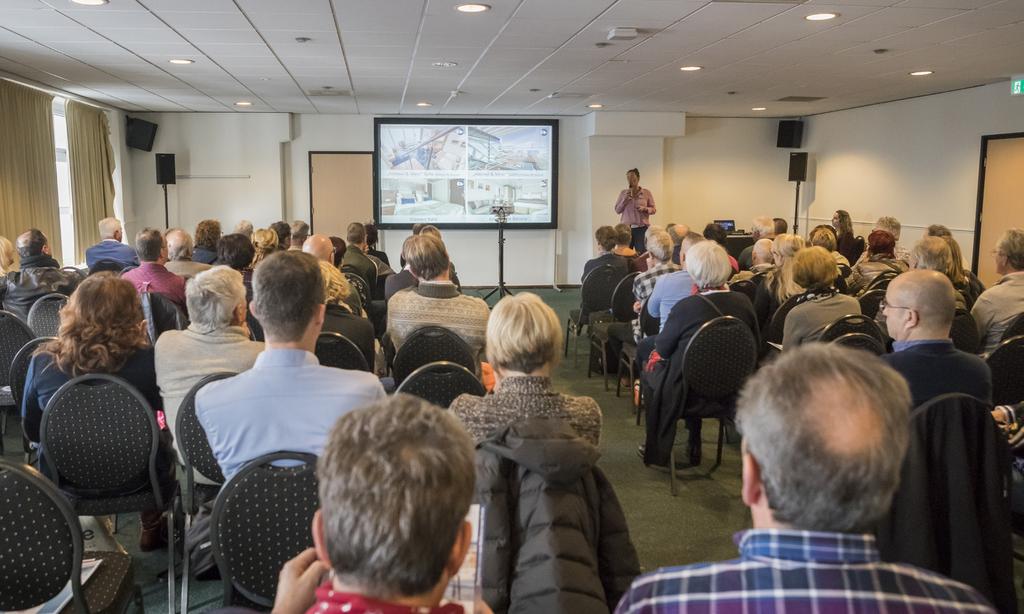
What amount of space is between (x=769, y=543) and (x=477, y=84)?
8.27 metres

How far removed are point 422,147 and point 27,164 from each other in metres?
5.64

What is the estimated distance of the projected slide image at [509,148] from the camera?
1255cm

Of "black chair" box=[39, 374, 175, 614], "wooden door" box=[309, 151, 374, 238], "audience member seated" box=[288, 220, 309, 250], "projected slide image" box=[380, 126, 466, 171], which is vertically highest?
"projected slide image" box=[380, 126, 466, 171]

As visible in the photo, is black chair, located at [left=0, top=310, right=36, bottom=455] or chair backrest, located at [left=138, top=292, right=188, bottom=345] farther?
chair backrest, located at [left=138, top=292, right=188, bottom=345]

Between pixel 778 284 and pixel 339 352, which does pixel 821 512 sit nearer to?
pixel 339 352

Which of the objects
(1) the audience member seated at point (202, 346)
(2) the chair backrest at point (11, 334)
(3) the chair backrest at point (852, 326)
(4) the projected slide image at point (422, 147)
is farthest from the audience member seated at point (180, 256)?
(4) the projected slide image at point (422, 147)

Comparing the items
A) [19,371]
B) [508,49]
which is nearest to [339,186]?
[508,49]

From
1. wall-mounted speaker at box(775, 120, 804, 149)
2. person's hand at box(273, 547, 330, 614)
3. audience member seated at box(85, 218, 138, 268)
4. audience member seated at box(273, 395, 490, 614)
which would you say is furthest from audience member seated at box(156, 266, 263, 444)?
wall-mounted speaker at box(775, 120, 804, 149)

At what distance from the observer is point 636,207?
38.4 ft

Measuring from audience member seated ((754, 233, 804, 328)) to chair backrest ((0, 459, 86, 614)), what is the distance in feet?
13.4

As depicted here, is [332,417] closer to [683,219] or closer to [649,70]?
[649,70]

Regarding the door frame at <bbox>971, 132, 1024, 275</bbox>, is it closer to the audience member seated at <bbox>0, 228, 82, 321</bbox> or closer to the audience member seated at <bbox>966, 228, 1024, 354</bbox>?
the audience member seated at <bbox>966, 228, 1024, 354</bbox>

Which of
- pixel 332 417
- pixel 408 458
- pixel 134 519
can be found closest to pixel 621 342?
pixel 134 519

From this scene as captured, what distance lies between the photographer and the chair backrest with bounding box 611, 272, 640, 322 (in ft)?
20.3
